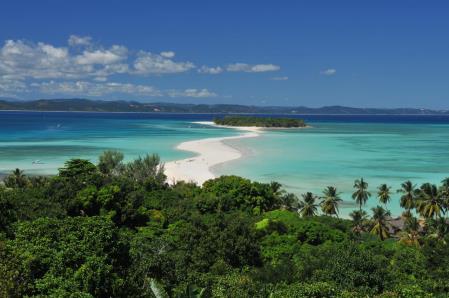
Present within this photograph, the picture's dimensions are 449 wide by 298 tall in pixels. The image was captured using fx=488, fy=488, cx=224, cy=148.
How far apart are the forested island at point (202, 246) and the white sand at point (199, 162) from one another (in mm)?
19604

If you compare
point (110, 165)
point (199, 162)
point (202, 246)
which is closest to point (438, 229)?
point (202, 246)

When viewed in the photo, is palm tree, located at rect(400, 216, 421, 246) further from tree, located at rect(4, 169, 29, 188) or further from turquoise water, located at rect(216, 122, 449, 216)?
tree, located at rect(4, 169, 29, 188)

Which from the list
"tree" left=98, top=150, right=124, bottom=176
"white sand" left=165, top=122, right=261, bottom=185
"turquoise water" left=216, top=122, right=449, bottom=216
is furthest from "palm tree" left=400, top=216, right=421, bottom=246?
"tree" left=98, top=150, right=124, bottom=176

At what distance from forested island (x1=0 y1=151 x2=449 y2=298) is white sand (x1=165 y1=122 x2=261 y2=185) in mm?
19604

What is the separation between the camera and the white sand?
7394 cm

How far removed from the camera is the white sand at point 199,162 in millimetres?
73938

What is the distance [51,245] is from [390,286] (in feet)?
43.9

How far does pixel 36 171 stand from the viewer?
77438 millimetres

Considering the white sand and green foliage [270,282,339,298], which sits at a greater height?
green foliage [270,282,339,298]

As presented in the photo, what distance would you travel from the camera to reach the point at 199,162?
88625mm

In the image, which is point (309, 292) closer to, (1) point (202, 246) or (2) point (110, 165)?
(1) point (202, 246)

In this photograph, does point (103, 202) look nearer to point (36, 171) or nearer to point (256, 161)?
point (36, 171)

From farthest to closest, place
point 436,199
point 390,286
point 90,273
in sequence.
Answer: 1. point 436,199
2. point 390,286
3. point 90,273

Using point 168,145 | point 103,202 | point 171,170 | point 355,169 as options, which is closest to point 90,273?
point 103,202
